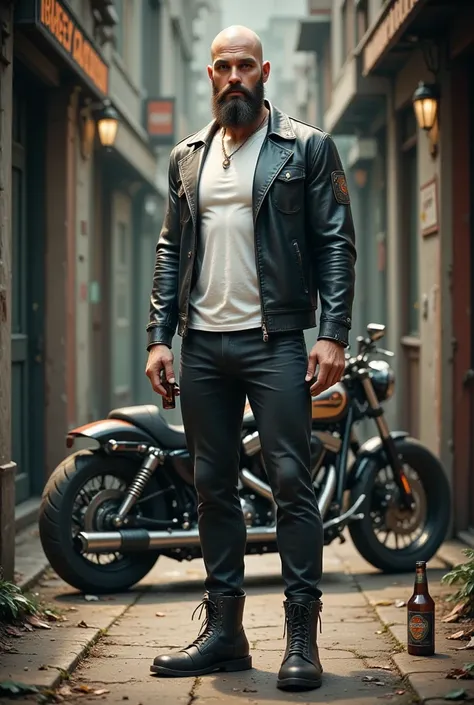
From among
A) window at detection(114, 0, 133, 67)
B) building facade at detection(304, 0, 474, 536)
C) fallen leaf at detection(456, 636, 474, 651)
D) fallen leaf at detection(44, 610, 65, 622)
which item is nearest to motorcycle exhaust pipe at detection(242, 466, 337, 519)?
fallen leaf at detection(44, 610, 65, 622)

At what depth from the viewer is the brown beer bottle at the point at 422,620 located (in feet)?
16.1

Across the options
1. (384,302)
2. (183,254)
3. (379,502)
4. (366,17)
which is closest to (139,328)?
(384,302)

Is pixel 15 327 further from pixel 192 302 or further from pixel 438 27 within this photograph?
pixel 192 302

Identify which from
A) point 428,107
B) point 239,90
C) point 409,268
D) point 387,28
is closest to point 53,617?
point 239,90

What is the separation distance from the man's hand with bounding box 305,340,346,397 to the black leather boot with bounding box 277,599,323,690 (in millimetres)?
747

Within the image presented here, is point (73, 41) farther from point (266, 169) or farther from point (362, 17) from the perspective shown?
point (362, 17)

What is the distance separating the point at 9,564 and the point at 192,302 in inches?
87.5

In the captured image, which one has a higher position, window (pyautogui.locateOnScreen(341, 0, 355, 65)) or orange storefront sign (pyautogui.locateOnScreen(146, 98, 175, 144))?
window (pyautogui.locateOnScreen(341, 0, 355, 65))

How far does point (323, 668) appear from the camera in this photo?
4805 millimetres

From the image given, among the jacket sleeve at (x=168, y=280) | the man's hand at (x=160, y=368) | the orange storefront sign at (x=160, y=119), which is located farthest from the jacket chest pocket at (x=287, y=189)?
the orange storefront sign at (x=160, y=119)

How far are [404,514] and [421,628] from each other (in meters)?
2.35

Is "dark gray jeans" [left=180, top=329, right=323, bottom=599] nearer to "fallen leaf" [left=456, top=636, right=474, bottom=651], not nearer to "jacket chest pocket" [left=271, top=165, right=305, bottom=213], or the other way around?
"jacket chest pocket" [left=271, top=165, right=305, bottom=213]

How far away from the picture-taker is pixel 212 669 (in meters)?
4.65

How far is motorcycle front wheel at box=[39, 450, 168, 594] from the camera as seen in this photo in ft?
21.1
